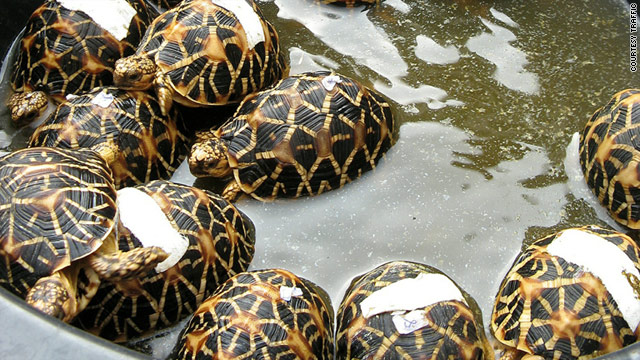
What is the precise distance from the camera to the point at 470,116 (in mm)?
2617

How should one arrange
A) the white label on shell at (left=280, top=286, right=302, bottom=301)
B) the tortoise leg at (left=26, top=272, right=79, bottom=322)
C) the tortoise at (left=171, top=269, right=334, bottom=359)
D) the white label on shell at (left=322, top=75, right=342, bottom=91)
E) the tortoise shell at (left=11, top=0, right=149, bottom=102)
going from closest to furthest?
the tortoise leg at (left=26, top=272, right=79, bottom=322)
the tortoise at (left=171, top=269, right=334, bottom=359)
the white label on shell at (left=280, top=286, right=302, bottom=301)
the white label on shell at (left=322, top=75, right=342, bottom=91)
the tortoise shell at (left=11, top=0, right=149, bottom=102)

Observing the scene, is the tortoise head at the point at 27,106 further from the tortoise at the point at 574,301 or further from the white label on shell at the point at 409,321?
the tortoise at the point at 574,301

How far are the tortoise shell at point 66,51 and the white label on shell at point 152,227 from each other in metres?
0.82

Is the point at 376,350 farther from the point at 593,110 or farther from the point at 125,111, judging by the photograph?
the point at 593,110

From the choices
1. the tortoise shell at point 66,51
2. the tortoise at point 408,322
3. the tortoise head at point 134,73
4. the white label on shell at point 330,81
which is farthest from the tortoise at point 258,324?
the tortoise shell at point 66,51

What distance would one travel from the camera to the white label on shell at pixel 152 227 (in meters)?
1.84

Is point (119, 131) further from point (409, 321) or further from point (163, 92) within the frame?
point (409, 321)

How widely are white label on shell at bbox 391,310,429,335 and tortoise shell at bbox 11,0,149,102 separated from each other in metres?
1.62

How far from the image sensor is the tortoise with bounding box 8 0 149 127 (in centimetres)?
243

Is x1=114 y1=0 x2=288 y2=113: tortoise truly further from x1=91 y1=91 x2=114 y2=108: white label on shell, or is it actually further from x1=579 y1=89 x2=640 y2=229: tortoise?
x1=579 y1=89 x2=640 y2=229: tortoise

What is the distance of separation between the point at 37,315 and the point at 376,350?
938mm

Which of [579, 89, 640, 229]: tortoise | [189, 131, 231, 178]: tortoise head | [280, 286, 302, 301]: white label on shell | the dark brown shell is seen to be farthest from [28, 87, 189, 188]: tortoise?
[579, 89, 640, 229]: tortoise

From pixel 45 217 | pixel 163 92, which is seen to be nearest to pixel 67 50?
pixel 163 92

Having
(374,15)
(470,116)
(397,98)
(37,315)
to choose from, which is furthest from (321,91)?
(37,315)
